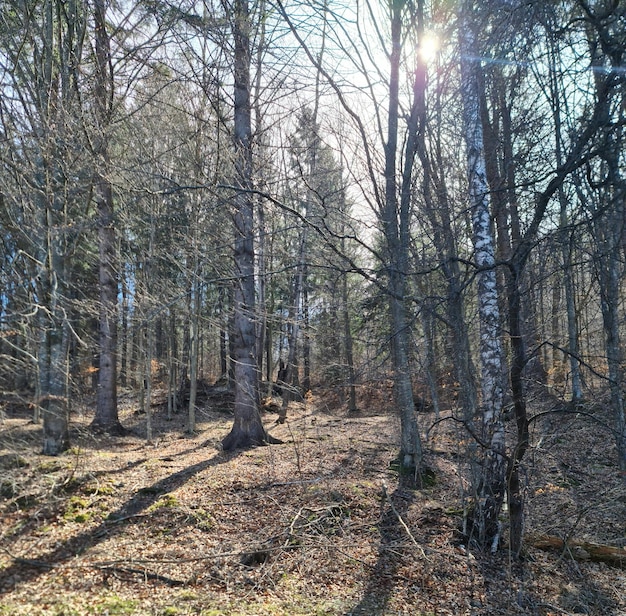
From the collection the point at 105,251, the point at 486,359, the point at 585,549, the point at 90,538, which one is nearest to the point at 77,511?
the point at 90,538

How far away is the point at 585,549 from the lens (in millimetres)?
5375

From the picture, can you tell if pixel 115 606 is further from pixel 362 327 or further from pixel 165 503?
pixel 362 327

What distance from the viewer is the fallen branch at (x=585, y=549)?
521 centimetres

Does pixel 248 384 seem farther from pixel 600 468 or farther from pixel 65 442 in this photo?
pixel 600 468

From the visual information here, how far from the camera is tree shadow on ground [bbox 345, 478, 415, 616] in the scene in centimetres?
426

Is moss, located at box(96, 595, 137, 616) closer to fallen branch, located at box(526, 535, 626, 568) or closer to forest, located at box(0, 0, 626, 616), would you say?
forest, located at box(0, 0, 626, 616)

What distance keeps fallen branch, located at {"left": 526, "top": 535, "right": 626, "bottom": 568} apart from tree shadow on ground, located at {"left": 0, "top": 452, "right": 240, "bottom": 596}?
4.97 meters

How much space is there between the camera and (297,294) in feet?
47.4

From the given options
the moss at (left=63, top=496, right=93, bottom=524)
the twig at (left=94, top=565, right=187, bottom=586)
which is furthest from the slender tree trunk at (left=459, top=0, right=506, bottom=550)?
the moss at (left=63, top=496, right=93, bottom=524)

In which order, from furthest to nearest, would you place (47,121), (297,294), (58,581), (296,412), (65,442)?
1. (296,412)
2. (297,294)
3. (65,442)
4. (47,121)
5. (58,581)

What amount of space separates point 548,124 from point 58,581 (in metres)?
6.57

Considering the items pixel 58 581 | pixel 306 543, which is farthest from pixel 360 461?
pixel 58 581

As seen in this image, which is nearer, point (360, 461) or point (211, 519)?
point (211, 519)

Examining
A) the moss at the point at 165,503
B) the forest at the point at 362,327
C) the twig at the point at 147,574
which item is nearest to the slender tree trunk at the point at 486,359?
the forest at the point at 362,327
